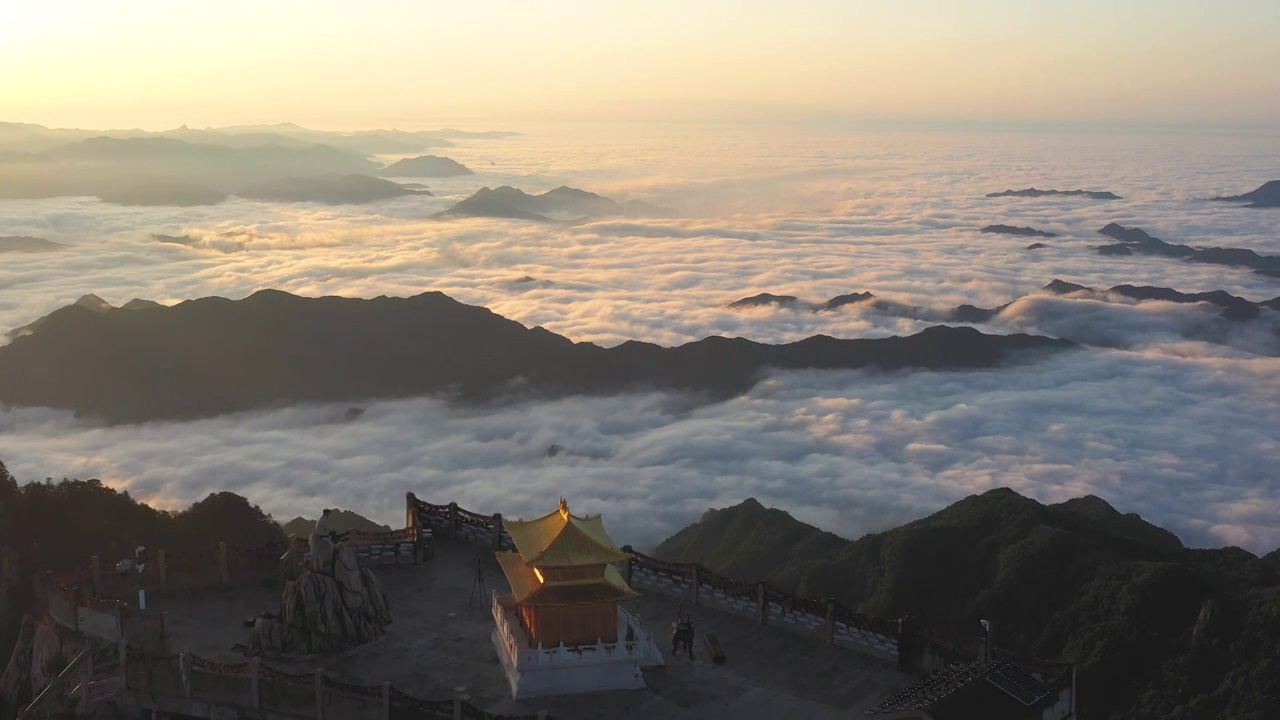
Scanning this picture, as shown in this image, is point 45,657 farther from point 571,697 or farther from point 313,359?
point 313,359

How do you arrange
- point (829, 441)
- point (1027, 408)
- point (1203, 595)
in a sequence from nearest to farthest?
point (1203, 595) < point (829, 441) < point (1027, 408)

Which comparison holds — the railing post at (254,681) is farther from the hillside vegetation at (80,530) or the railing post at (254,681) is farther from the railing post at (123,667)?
the hillside vegetation at (80,530)

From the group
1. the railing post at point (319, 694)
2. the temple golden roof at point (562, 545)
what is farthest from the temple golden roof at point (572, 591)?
the railing post at point (319, 694)

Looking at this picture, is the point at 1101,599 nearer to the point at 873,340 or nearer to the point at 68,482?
the point at 68,482

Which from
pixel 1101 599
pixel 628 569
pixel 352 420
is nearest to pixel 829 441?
pixel 352 420

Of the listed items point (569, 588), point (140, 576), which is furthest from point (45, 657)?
point (569, 588)

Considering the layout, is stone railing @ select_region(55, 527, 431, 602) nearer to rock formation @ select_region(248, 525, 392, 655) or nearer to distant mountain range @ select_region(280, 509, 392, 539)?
rock formation @ select_region(248, 525, 392, 655)
